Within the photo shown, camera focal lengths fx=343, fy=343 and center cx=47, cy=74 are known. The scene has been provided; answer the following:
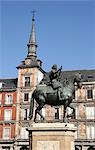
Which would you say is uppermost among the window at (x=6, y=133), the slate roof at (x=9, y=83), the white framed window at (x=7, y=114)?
the slate roof at (x=9, y=83)

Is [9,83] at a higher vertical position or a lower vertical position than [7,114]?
higher

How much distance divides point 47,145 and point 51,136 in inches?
17.3

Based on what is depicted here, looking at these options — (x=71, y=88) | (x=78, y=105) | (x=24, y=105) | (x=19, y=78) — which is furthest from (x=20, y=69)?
(x=71, y=88)

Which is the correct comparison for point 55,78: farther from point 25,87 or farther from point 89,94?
point 25,87

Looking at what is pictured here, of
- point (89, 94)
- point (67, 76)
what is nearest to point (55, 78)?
point (89, 94)

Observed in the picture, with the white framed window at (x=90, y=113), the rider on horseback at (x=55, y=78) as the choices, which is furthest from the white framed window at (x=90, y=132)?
the rider on horseback at (x=55, y=78)

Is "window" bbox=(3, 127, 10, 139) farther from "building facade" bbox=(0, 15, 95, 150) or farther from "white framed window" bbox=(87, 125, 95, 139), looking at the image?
"white framed window" bbox=(87, 125, 95, 139)

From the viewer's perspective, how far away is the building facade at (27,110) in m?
55.5

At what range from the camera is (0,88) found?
2339 inches

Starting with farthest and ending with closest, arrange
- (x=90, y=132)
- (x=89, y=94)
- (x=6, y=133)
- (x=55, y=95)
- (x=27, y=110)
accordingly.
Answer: (x=27, y=110)
(x=6, y=133)
(x=89, y=94)
(x=90, y=132)
(x=55, y=95)

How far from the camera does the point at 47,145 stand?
15461 mm

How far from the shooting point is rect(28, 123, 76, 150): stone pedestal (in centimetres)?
1540

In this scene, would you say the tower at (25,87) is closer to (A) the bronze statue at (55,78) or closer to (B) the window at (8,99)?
(B) the window at (8,99)

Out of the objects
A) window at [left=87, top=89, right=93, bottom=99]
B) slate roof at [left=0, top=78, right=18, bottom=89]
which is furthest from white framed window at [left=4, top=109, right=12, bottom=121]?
window at [left=87, top=89, right=93, bottom=99]
